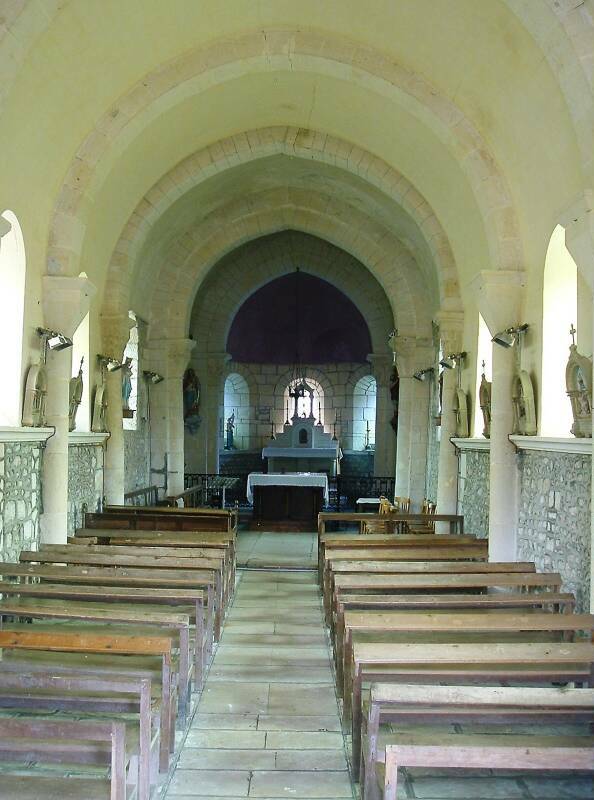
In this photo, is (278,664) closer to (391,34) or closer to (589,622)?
(589,622)

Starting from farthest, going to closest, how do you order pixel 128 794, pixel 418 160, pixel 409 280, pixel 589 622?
pixel 409 280 < pixel 418 160 < pixel 589 622 < pixel 128 794

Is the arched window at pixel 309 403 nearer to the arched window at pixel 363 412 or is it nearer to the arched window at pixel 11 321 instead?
the arched window at pixel 363 412

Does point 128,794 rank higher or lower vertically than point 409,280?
lower

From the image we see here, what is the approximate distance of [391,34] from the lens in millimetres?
8148

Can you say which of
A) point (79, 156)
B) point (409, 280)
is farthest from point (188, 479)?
point (79, 156)

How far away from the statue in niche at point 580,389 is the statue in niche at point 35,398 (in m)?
5.08

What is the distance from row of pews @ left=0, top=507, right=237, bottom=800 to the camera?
3197 millimetres

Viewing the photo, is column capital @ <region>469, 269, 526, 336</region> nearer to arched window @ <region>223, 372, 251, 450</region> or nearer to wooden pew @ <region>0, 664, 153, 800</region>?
wooden pew @ <region>0, 664, 153, 800</region>

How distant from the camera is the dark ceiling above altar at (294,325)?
75.7ft

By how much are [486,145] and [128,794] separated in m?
7.14

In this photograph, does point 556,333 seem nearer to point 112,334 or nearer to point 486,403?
point 486,403

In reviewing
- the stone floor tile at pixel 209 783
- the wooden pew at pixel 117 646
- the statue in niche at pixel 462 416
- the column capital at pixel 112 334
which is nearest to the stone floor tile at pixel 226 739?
the stone floor tile at pixel 209 783

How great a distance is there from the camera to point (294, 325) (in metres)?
23.2

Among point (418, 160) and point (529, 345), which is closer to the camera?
point (529, 345)
